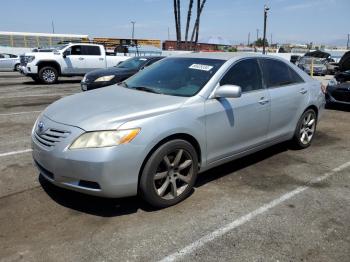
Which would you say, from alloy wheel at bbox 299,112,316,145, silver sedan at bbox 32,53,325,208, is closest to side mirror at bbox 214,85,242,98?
silver sedan at bbox 32,53,325,208

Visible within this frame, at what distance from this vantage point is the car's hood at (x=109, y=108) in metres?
3.49

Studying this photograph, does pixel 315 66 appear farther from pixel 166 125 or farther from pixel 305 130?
pixel 166 125

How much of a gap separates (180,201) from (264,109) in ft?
5.60

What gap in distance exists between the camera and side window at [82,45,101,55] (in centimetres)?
1750

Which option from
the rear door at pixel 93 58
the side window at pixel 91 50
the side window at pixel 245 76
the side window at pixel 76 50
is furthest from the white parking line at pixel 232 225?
the side window at pixel 91 50

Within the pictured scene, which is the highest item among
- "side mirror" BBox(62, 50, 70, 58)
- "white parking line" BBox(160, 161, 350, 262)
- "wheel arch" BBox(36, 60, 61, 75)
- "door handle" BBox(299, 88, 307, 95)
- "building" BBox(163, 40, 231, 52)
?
"building" BBox(163, 40, 231, 52)

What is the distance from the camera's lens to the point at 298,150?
19.7ft

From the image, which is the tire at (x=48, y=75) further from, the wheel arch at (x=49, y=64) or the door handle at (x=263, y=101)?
the door handle at (x=263, y=101)

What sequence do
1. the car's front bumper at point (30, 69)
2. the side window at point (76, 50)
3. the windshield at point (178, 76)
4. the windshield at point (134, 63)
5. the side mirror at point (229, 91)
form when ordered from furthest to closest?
the side window at point (76, 50) → the car's front bumper at point (30, 69) → the windshield at point (134, 63) → the windshield at point (178, 76) → the side mirror at point (229, 91)

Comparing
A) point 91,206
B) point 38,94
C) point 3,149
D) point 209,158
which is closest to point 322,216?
point 209,158

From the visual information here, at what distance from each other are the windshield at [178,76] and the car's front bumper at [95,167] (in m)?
1.13

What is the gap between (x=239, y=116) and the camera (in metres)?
4.40

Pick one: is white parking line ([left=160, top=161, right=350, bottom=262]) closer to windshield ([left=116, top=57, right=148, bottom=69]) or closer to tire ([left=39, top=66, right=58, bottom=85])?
windshield ([left=116, top=57, right=148, bottom=69])

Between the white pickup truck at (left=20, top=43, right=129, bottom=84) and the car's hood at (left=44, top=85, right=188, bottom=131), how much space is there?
13078mm
